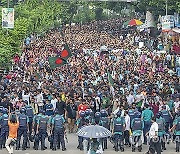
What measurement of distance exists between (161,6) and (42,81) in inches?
1170

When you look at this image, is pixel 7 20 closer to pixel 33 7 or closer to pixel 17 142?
pixel 17 142

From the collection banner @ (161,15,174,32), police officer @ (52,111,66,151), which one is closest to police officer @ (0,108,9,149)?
police officer @ (52,111,66,151)

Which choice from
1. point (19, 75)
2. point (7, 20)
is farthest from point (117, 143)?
point (7, 20)

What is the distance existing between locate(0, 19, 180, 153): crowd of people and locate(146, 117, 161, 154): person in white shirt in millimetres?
592

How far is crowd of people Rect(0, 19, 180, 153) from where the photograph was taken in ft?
74.5

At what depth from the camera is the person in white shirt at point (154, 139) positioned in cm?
2056

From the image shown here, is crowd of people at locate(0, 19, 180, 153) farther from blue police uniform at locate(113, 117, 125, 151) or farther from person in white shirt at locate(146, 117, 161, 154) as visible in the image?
person in white shirt at locate(146, 117, 161, 154)

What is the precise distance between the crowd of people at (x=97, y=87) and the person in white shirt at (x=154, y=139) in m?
0.59

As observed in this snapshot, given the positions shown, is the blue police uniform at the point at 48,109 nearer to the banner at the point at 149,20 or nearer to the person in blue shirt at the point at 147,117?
the person in blue shirt at the point at 147,117

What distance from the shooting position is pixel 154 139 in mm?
20641

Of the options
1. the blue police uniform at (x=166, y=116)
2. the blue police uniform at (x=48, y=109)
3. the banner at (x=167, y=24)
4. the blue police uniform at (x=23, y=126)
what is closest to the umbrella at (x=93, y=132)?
the blue police uniform at (x=23, y=126)

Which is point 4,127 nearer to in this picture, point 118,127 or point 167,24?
point 118,127

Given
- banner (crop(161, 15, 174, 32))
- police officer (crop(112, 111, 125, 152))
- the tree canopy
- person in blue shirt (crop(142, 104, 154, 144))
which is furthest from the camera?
banner (crop(161, 15, 174, 32))

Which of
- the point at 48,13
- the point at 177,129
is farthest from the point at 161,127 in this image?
the point at 48,13
